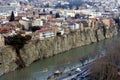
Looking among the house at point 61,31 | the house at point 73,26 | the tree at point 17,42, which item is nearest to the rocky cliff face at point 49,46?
the tree at point 17,42

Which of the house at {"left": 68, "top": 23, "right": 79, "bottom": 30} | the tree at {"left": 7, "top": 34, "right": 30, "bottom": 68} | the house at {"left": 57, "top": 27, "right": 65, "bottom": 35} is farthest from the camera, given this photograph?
the house at {"left": 68, "top": 23, "right": 79, "bottom": 30}

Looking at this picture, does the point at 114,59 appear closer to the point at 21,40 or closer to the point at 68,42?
the point at 21,40

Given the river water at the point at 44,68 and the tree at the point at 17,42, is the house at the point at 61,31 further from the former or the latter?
the tree at the point at 17,42

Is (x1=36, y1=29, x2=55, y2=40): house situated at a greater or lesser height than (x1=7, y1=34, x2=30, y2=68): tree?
lesser

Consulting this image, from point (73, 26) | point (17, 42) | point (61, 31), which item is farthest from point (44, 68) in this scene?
point (73, 26)

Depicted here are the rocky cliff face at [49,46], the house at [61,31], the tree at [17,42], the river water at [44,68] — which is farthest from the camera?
the house at [61,31]

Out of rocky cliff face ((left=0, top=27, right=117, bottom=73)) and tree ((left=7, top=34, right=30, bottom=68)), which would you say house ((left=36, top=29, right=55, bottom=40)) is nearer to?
rocky cliff face ((left=0, top=27, right=117, bottom=73))

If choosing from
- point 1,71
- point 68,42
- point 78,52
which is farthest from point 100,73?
point 68,42

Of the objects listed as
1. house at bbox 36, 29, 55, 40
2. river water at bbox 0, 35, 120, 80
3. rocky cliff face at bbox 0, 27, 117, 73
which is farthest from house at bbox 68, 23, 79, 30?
river water at bbox 0, 35, 120, 80

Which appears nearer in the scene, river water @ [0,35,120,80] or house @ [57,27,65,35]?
river water @ [0,35,120,80]
